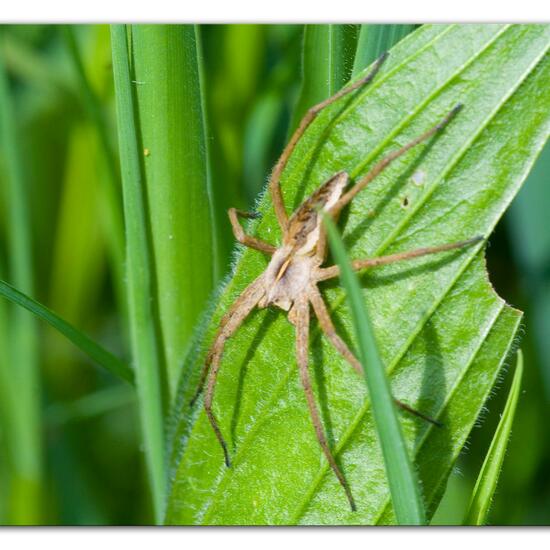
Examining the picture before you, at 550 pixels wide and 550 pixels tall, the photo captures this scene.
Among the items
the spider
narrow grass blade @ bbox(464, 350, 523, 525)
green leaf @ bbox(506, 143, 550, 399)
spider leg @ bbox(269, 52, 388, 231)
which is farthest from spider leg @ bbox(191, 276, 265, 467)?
green leaf @ bbox(506, 143, 550, 399)

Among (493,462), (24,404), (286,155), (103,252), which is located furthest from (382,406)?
(103,252)

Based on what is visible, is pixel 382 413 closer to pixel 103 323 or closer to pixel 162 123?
pixel 162 123

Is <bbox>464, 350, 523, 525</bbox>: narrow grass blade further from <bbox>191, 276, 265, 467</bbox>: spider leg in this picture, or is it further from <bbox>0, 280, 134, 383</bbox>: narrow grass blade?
<bbox>0, 280, 134, 383</bbox>: narrow grass blade

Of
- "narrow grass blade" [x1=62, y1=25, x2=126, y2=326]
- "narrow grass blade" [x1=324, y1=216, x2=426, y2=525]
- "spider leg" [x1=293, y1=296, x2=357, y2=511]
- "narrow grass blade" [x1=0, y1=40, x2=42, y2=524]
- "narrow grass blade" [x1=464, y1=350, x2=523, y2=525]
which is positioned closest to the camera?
"narrow grass blade" [x1=324, y1=216, x2=426, y2=525]

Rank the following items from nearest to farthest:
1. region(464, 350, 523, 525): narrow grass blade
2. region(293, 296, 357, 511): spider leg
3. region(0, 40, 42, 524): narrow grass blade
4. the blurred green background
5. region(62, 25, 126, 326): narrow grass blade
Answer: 1. region(464, 350, 523, 525): narrow grass blade
2. region(293, 296, 357, 511): spider leg
3. region(62, 25, 126, 326): narrow grass blade
4. the blurred green background
5. region(0, 40, 42, 524): narrow grass blade

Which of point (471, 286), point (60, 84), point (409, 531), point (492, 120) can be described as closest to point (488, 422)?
point (409, 531)

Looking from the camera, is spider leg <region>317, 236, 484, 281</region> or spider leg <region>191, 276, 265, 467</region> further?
spider leg <region>191, 276, 265, 467</region>
